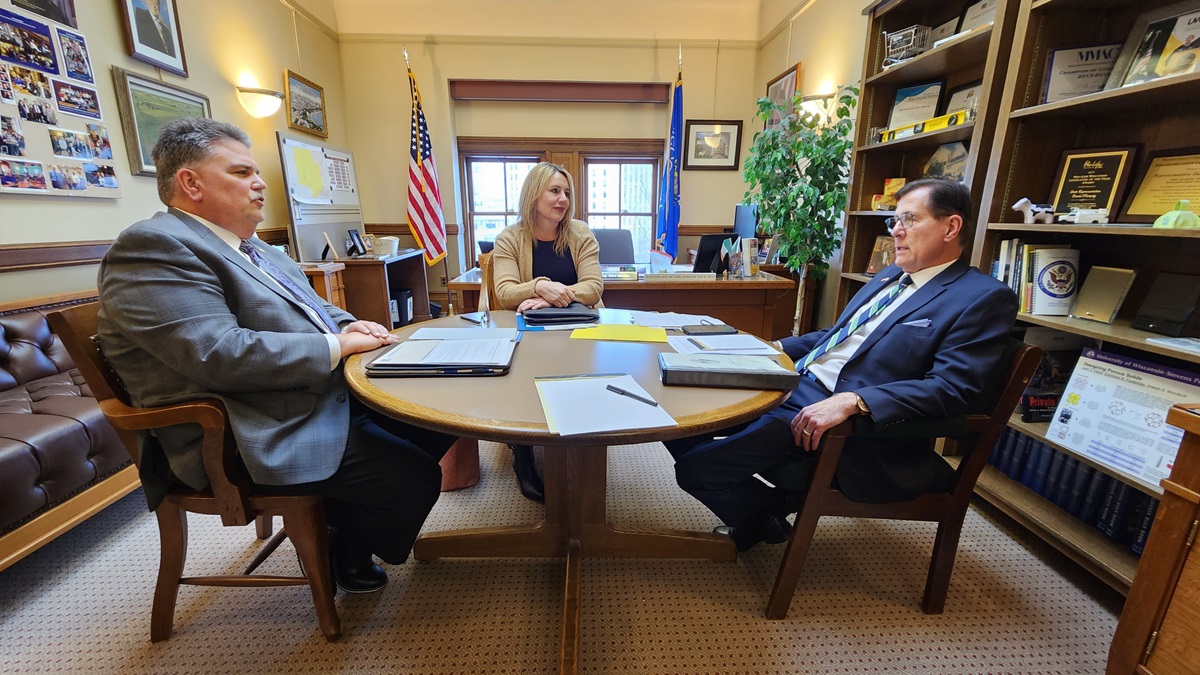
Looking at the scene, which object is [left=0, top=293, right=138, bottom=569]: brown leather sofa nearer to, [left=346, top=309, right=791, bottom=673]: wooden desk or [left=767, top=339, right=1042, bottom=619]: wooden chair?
[left=346, top=309, right=791, bottom=673]: wooden desk

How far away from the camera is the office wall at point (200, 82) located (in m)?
2.09

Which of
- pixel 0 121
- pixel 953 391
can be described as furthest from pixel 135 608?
pixel 953 391

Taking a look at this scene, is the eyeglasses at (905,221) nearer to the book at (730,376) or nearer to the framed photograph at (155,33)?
the book at (730,376)

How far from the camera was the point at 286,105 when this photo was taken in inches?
149

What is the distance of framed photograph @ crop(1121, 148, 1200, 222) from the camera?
4.42 ft

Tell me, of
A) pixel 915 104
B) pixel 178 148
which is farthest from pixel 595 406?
pixel 915 104

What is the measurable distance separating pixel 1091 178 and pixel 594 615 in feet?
6.81

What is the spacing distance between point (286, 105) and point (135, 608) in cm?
375

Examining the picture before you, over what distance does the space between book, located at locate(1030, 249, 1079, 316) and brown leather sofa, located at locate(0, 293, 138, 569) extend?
3026 mm

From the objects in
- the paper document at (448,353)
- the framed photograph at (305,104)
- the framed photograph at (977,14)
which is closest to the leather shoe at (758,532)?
the paper document at (448,353)

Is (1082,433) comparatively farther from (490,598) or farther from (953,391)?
(490,598)

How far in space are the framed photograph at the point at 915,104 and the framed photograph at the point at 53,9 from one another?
3853 mm

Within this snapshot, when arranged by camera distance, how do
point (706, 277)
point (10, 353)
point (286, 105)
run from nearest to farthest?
point (10, 353) → point (706, 277) → point (286, 105)

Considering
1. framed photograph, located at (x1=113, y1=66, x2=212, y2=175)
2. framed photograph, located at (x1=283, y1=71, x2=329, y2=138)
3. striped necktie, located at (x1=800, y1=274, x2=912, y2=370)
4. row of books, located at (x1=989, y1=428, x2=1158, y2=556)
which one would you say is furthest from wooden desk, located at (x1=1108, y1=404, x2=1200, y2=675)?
framed photograph, located at (x1=283, y1=71, x2=329, y2=138)
